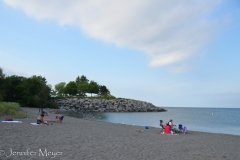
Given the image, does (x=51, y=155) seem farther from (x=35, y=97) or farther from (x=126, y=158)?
(x=35, y=97)

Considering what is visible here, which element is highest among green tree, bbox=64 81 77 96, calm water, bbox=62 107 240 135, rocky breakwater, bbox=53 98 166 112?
green tree, bbox=64 81 77 96

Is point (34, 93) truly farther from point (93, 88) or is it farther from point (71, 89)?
point (93, 88)

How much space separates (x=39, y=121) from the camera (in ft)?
59.5

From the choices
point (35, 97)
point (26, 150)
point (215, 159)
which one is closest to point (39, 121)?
point (26, 150)

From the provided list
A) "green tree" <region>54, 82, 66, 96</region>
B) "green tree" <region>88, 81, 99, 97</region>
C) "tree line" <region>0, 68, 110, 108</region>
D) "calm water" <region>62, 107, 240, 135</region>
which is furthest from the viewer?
"green tree" <region>54, 82, 66, 96</region>

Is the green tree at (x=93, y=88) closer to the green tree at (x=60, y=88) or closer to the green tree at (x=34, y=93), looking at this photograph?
the green tree at (x=60, y=88)

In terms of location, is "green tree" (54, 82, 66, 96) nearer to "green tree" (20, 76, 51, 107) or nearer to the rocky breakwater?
the rocky breakwater

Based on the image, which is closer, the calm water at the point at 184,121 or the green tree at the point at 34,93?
the calm water at the point at 184,121

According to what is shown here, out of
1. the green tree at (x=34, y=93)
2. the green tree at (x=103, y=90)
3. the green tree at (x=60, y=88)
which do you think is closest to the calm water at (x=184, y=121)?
the green tree at (x=34, y=93)

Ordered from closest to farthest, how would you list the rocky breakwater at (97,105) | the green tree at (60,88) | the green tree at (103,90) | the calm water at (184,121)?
the calm water at (184,121)
the rocky breakwater at (97,105)
the green tree at (103,90)
the green tree at (60,88)

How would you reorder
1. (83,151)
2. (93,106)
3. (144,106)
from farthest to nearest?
(144,106) → (93,106) → (83,151)

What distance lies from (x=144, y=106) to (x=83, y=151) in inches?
2905

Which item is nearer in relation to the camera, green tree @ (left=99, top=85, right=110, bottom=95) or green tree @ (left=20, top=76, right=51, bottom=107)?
green tree @ (left=20, top=76, right=51, bottom=107)

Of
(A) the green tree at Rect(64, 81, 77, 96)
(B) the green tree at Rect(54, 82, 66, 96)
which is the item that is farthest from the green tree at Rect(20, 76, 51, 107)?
(B) the green tree at Rect(54, 82, 66, 96)
